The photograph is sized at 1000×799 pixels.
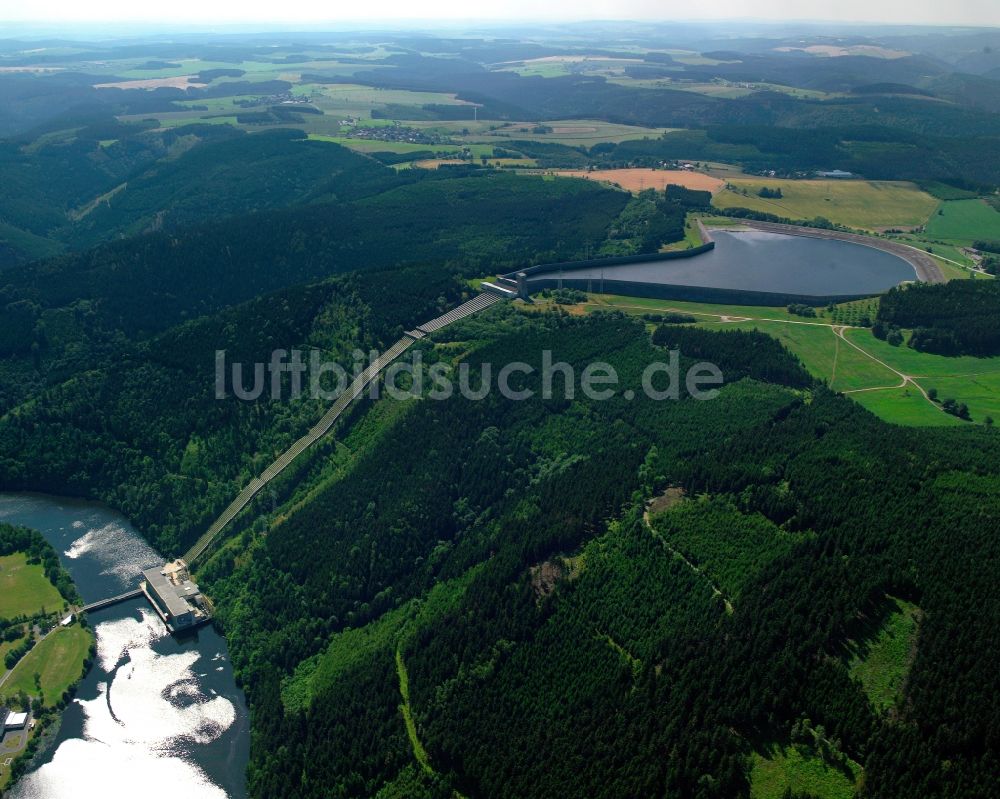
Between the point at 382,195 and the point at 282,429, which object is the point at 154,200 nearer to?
the point at 382,195

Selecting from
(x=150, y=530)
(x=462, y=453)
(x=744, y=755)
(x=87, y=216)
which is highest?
(x=744, y=755)

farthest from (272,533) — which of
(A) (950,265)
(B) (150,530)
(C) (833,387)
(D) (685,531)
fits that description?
(A) (950,265)

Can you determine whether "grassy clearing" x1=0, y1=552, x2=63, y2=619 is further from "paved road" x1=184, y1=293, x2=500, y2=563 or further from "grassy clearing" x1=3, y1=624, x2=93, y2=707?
"paved road" x1=184, y1=293, x2=500, y2=563

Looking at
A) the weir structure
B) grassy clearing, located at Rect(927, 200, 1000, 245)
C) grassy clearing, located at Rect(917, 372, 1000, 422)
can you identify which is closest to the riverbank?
the weir structure

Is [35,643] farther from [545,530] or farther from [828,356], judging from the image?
[828,356]

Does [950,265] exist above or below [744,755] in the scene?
below
